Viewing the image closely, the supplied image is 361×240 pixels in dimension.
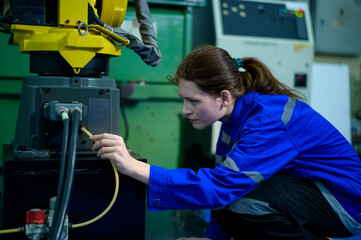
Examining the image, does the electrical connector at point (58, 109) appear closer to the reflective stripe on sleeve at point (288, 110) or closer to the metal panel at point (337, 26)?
the reflective stripe on sleeve at point (288, 110)

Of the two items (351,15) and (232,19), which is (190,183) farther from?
(351,15)

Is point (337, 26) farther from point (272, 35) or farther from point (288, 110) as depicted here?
point (288, 110)

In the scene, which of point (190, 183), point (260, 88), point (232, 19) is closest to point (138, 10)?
point (260, 88)

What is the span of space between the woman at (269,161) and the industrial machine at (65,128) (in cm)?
19

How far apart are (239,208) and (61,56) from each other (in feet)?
2.16

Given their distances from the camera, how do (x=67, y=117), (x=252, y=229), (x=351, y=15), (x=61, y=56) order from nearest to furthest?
(x=67, y=117) → (x=61, y=56) → (x=252, y=229) → (x=351, y=15)

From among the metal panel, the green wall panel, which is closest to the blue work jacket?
the green wall panel

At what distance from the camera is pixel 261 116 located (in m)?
1.11

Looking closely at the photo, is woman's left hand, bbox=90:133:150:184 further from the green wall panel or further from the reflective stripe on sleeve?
the green wall panel

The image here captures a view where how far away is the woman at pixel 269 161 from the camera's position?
3.50ft

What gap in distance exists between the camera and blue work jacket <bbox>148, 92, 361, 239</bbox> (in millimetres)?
1020

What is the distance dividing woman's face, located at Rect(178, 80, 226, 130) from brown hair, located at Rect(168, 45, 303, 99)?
17 millimetres

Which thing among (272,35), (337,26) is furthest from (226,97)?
(337,26)

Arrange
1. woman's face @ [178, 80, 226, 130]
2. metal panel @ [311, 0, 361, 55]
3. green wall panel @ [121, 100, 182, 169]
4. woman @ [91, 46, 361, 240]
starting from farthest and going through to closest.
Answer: metal panel @ [311, 0, 361, 55] → green wall panel @ [121, 100, 182, 169] → woman's face @ [178, 80, 226, 130] → woman @ [91, 46, 361, 240]
